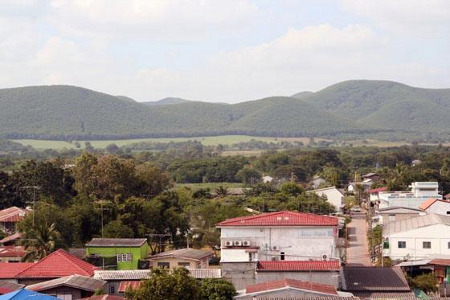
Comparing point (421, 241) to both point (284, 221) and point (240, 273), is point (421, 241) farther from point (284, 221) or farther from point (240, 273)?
point (240, 273)

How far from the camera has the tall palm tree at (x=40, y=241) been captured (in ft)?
107

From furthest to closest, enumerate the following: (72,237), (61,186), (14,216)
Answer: (61,186)
(14,216)
(72,237)

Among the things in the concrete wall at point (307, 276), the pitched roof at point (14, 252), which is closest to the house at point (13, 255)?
Result: the pitched roof at point (14, 252)

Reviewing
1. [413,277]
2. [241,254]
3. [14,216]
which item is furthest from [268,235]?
[14,216]

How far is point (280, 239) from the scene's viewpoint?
3022 cm

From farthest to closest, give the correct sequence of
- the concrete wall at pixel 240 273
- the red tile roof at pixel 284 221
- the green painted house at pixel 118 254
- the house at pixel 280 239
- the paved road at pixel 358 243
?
the paved road at pixel 358 243, the green painted house at pixel 118 254, the red tile roof at pixel 284 221, the house at pixel 280 239, the concrete wall at pixel 240 273

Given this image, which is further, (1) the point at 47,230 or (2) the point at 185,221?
(2) the point at 185,221

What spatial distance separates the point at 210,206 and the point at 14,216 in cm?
1035

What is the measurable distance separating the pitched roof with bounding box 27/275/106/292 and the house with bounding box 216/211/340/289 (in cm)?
512

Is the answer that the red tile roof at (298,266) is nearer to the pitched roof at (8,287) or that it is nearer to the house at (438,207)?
the pitched roof at (8,287)

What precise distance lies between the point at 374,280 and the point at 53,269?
413 inches

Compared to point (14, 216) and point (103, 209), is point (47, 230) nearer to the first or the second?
point (103, 209)

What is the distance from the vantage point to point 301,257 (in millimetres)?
29703

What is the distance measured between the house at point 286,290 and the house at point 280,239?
5.54 meters
